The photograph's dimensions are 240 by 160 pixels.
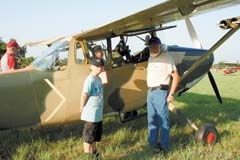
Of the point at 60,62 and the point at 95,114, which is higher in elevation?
the point at 60,62

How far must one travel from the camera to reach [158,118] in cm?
607

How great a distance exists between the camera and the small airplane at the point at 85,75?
5836 millimetres

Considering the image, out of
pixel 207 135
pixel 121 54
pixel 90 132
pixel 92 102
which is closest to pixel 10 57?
pixel 121 54

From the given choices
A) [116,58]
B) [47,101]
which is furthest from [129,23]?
[47,101]

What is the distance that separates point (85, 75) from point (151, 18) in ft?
5.29

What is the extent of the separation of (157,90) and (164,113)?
386 millimetres

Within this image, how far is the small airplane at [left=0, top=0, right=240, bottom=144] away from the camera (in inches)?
230

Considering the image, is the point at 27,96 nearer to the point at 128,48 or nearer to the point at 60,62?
the point at 60,62

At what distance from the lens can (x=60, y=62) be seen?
6.45m

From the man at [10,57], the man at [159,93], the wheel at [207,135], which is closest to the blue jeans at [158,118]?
the man at [159,93]

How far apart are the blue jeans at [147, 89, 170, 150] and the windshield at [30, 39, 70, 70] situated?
1.66 metres

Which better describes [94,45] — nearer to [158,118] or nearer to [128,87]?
[128,87]

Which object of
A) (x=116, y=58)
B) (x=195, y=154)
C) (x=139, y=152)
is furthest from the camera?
(x=116, y=58)

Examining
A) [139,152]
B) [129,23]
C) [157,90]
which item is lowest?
[139,152]
